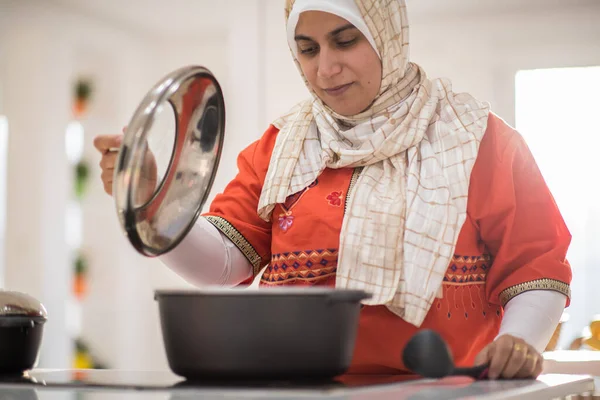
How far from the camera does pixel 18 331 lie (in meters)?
1.05

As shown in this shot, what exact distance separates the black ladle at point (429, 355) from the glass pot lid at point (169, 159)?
295mm

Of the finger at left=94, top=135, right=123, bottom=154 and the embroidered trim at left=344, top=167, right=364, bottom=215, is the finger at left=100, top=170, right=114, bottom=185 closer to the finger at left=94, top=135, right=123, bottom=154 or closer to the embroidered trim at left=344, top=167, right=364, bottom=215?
the finger at left=94, top=135, right=123, bottom=154

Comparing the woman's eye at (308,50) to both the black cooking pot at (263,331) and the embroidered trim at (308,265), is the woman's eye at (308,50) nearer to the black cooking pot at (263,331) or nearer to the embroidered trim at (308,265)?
the embroidered trim at (308,265)

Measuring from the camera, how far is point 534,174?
1.30 metres

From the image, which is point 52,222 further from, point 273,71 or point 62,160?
point 273,71

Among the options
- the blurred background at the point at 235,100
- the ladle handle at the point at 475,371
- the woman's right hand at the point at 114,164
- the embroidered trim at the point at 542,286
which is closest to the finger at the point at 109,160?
the woman's right hand at the point at 114,164

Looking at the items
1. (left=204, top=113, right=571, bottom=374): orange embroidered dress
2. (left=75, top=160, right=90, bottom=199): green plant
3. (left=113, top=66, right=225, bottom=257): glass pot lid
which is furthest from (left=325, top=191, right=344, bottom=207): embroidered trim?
(left=75, top=160, right=90, bottom=199): green plant

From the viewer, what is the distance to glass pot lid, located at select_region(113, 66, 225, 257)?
2.71ft

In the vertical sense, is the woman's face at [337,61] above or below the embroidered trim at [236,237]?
above

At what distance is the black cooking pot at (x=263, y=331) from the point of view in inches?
31.1

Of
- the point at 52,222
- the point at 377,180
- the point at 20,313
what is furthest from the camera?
the point at 52,222

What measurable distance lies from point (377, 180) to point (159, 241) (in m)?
0.51

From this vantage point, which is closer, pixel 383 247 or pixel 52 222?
pixel 383 247

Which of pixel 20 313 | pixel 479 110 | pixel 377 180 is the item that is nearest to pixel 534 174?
pixel 479 110
